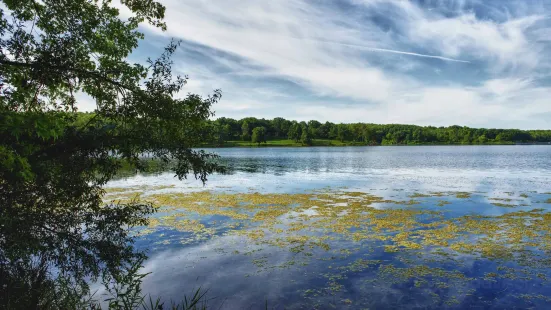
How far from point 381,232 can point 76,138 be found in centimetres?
1481

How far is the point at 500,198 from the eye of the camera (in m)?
→ 27.4

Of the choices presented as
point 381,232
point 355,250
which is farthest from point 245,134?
point 355,250

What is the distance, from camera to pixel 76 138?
1034 cm

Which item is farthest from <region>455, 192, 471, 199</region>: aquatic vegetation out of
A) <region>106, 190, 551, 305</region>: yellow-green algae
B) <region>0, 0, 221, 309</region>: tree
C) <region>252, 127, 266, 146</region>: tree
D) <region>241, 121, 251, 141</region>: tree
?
<region>241, 121, 251, 141</region>: tree

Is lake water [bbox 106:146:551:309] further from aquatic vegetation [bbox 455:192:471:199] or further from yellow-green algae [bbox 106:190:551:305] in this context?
aquatic vegetation [bbox 455:192:471:199]

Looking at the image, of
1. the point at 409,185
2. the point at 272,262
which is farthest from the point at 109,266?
the point at 409,185

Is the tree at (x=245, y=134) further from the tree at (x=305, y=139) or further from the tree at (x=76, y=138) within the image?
the tree at (x=76, y=138)

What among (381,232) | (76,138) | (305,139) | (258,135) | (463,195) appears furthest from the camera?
(305,139)

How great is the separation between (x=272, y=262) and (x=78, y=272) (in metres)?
6.98

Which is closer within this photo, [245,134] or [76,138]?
[76,138]

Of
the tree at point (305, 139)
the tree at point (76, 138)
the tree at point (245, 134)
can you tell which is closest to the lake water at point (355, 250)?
the tree at point (76, 138)

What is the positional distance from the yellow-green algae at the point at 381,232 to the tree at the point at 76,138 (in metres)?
6.16

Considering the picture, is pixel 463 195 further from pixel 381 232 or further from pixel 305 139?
pixel 305 139

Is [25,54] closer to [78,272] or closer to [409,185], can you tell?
[78,272]
